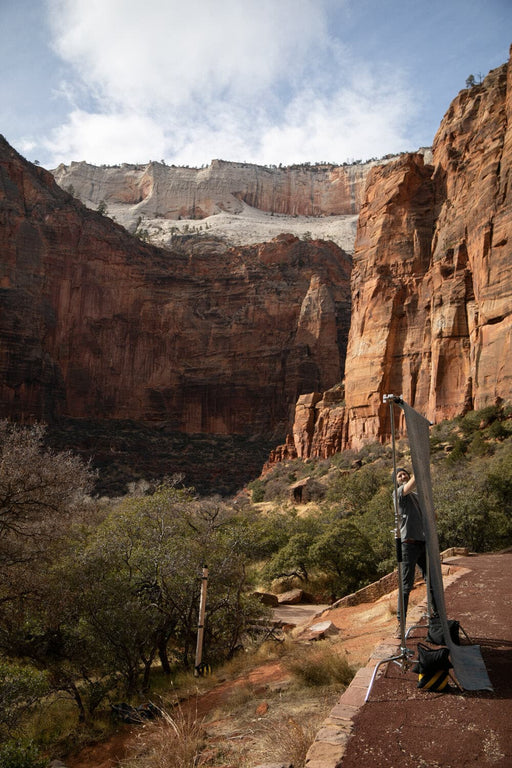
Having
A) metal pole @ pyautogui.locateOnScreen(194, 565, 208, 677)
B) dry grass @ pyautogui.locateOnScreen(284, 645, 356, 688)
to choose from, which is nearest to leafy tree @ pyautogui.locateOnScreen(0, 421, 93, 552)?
metal pole @ pyautogui.locateOnScreen(194, 565, 208, 677)

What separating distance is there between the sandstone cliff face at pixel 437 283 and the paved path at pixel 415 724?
2755cm

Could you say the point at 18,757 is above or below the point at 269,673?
above

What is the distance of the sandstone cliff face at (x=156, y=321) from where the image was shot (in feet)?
200

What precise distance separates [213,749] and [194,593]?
4.58 meters

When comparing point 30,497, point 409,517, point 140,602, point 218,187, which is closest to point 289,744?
point 409,517

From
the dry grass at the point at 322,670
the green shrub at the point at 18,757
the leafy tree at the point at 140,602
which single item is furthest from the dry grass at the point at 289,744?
the leafy tree at the point at 140,602

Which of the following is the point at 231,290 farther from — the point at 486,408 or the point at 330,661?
the point at 330,661

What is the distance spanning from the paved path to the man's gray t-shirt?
113 cm

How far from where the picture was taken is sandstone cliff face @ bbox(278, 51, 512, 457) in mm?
31609

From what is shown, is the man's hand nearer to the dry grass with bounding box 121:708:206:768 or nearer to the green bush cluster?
the green bush cluster

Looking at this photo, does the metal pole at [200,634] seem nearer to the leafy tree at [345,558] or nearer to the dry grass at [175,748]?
the dry grass at [175,748]

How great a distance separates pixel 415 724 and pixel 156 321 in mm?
67525

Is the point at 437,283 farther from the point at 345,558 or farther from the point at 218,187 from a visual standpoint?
the point at 218,187

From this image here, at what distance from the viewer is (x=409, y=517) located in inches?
210
